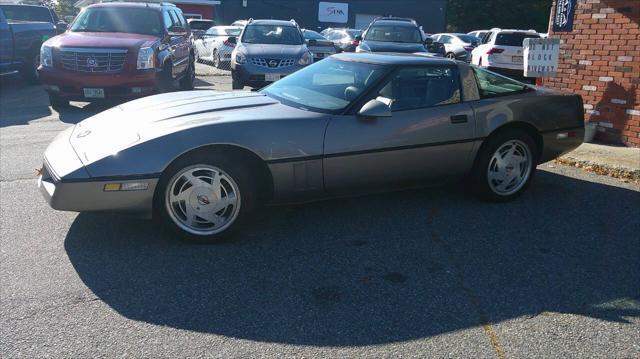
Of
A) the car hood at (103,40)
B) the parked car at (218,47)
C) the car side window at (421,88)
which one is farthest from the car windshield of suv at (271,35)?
the car side window at (421,88)

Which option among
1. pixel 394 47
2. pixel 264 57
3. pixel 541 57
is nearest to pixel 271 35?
pixel 264 57

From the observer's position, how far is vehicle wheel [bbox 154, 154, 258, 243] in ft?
12.7

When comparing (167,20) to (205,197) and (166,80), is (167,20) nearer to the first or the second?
(166,80)

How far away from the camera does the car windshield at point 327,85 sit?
15.0 feet

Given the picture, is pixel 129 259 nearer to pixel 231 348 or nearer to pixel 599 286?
pixel 231 348

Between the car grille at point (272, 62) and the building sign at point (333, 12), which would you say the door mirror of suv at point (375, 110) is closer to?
the car grille at point (272, 62)

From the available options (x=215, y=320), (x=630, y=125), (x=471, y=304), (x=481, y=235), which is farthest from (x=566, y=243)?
(x=630, y=125)

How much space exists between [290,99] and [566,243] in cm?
249

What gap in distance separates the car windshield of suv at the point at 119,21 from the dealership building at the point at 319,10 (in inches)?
998

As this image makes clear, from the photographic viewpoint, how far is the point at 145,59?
9234mm

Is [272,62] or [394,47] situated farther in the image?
[394,47]

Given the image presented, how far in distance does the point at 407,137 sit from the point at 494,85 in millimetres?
1275

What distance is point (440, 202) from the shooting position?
521 centimetres

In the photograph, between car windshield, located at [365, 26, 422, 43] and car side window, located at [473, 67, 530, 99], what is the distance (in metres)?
9.42
